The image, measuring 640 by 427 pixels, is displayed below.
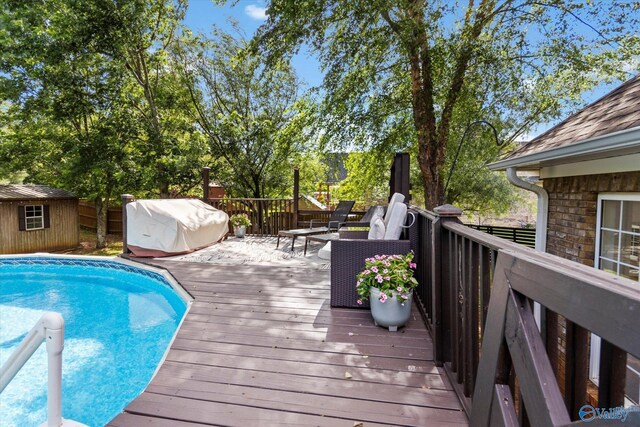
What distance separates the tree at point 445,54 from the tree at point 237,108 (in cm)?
374

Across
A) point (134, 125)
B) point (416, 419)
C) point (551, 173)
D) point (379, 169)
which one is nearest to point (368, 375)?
point (416, 419)

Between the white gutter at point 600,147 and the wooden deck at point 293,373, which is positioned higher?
the white gutter at point 600,147

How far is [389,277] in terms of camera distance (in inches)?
113

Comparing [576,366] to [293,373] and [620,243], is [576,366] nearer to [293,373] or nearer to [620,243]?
[293,373]

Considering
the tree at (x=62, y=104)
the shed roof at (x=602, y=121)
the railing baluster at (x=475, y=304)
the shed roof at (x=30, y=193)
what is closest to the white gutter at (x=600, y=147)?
the shed roof at (x=602, y=121)

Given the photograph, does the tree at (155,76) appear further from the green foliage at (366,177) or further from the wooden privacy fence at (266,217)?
the green foliage at (366,177)

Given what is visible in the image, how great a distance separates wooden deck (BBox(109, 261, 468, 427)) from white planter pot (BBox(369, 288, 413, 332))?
0.10m

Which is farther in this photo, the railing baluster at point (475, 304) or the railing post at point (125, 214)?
the railing post at point (125, 214)

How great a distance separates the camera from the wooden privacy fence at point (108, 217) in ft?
45.7

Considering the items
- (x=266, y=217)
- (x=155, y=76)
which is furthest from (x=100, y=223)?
(x=266, y=217)

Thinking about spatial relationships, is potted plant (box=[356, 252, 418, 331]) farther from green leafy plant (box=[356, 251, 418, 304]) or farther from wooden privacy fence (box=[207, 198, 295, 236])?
wooden privacy fence (box=[207, 198, 295, 236])

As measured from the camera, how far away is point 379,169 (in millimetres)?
9664

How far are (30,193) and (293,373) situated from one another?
1276 cm

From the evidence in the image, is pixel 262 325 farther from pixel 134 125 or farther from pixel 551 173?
pixel 134 125
